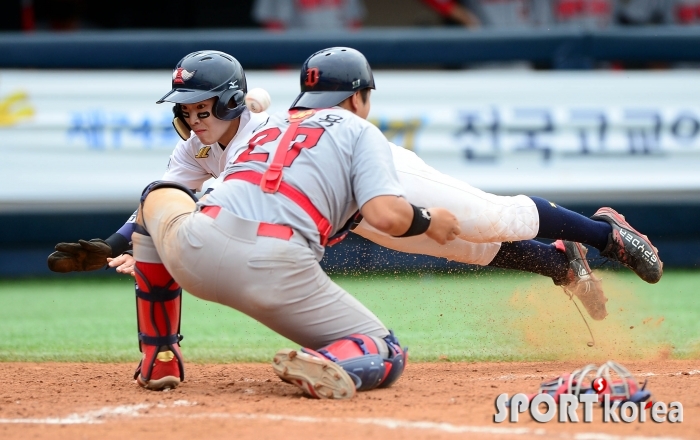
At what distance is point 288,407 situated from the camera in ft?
10.5

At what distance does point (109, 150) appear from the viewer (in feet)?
26.3

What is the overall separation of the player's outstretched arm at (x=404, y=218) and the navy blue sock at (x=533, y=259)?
3.92ft

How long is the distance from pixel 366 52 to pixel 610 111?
224 cm

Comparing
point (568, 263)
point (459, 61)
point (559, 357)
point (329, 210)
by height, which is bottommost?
point (559, 357)

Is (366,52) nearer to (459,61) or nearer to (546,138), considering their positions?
(459,61)

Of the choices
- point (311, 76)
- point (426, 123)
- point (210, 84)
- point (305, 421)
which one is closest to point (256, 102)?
point (210, 84)

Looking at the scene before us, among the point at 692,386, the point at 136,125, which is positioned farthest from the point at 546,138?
the point at 692,386

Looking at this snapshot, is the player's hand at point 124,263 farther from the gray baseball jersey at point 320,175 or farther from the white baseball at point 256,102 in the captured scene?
the white baseball at point 256,102

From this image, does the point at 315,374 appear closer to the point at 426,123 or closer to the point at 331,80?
the point at 331,80

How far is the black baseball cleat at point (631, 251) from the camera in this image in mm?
4352

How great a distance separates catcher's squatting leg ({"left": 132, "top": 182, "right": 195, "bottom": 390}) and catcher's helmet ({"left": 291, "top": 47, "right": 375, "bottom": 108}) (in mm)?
618

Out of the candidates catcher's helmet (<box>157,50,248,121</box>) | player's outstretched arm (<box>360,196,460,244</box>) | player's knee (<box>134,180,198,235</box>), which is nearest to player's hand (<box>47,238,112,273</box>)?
player's knee (<box>134,180,198,235</box>)

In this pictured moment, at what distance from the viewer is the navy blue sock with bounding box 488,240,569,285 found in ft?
14.6

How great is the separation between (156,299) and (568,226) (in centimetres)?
188
